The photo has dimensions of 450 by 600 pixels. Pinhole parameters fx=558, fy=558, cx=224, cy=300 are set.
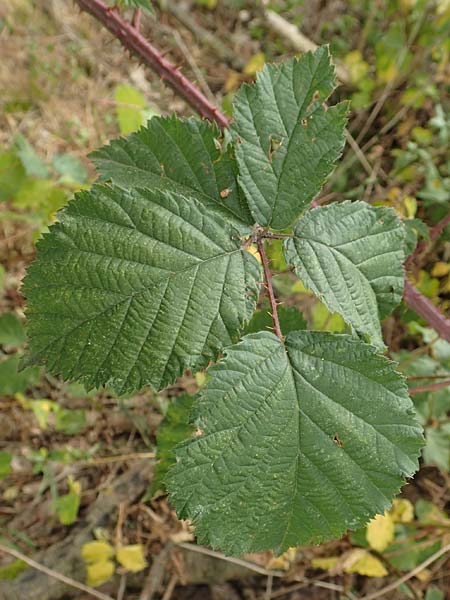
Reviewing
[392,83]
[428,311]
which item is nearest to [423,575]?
[428,311]

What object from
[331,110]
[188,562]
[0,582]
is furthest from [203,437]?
[0,582]

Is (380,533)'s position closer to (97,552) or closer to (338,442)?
(97,552)

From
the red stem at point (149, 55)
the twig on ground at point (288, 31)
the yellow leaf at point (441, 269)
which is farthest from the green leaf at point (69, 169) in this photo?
the twig on ground at point (288, 31)

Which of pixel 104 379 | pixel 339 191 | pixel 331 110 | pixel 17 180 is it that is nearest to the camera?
pixel 104 379

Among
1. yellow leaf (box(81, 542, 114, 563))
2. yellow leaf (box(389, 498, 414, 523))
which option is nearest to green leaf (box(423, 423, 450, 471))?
yellow leaf (box(389, 498, 414, 523))

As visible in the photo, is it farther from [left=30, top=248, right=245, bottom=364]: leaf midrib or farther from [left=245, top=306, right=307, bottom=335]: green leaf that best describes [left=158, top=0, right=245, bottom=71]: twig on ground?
[left=30, top=248, right=245, bottom=364]: leaf midrib

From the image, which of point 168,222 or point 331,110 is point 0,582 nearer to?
point 168,222
